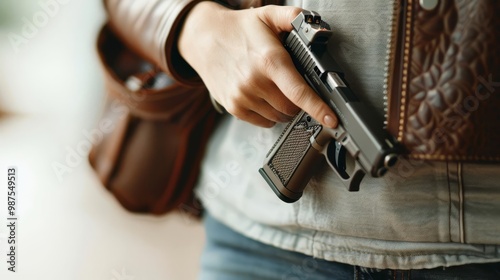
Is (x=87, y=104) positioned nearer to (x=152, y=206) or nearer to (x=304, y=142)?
(x=152, y=206)

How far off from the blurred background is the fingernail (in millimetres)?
641

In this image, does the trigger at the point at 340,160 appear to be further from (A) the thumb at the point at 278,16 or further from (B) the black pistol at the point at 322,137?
(A) the thumb at the point at 278,16

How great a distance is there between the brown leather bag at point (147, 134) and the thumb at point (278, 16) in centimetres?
26

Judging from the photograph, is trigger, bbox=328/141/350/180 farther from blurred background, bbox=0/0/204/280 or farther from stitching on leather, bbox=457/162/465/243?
blurred background, bbox=0/0/204/280

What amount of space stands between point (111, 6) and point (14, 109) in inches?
23.5

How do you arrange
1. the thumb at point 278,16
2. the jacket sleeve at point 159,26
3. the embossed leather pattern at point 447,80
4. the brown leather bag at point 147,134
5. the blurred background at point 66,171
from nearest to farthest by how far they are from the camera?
1. the embossed leather pattern at point 447,80
2. the thumb at point 278,16
3. the jacket sleeve at point 159,26
4. the brown leather bag at point 147,134
5. the blurred background at point 66,171

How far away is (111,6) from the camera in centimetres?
86

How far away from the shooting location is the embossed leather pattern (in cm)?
49

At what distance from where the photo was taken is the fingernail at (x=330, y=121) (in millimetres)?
558

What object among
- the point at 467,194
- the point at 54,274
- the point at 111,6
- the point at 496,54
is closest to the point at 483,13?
the point at 496,54

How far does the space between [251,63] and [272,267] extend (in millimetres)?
317

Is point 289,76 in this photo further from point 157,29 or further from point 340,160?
point 157,29

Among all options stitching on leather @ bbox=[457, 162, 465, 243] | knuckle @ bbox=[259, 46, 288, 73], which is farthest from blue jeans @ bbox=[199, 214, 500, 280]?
knuckle @ bbox=[259, 46, 288, 73]

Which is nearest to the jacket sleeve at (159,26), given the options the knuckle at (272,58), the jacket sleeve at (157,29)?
the jacket sleeve at (157,29)
